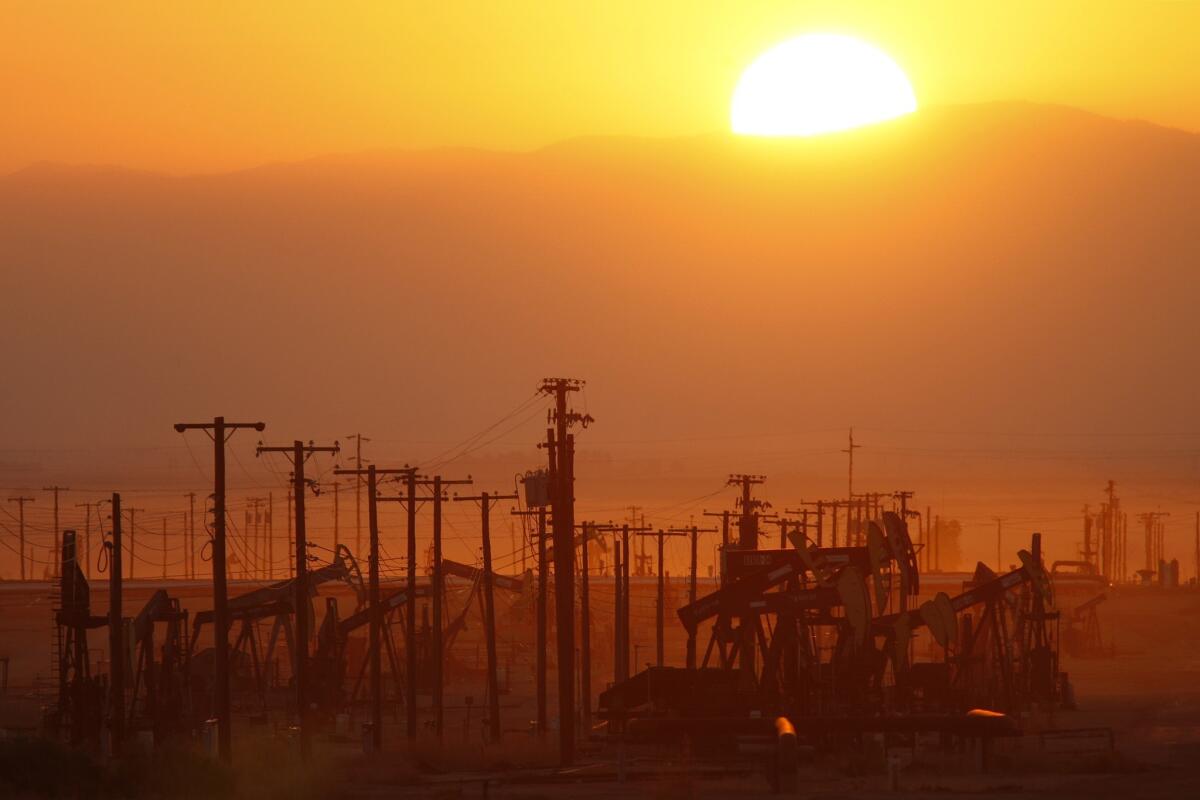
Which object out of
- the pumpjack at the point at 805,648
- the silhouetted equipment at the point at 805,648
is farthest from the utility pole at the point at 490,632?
the silhouetted equipment at the point at 805,648

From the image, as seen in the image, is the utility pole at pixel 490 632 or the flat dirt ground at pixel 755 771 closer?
the flat dirt ground at pixel 755 771

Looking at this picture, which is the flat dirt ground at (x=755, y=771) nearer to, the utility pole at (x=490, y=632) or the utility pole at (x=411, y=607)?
the utility pole at (x=490, y=632)

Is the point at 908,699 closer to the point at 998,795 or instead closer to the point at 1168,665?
the point at 998,795

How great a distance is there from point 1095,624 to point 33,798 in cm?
6797

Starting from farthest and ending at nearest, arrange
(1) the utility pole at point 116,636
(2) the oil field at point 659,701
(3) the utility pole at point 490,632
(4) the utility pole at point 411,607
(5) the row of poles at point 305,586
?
1. (4) the utility pole at point 411,607
2. (3) the utility pole at point 490,632
3. (1) the utility pole at point 116,636
4. (5) the row of poles at point 305,586
5. (2) the oil field at point 659,701

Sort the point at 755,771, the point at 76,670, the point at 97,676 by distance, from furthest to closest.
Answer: the point at 97,676 → the point at 76,670 → the point at 755,771

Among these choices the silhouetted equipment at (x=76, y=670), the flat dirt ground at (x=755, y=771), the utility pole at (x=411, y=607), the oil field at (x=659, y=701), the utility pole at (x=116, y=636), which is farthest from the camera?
the utility pole at (x=411, y=607)

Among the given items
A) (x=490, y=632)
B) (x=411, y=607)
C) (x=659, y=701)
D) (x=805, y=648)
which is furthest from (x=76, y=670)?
(x=805, y=648)

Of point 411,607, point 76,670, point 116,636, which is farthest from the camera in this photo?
point 411,607

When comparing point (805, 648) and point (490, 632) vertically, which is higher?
point (805, 648)

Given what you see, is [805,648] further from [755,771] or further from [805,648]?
[755,771]

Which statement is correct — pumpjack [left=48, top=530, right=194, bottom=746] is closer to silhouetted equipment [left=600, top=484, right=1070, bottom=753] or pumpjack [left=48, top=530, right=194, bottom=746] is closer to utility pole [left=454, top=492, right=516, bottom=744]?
utility pole [left=454, top=492, right=516, bottom=744]

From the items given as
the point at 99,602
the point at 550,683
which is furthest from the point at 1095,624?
the point at 99,602

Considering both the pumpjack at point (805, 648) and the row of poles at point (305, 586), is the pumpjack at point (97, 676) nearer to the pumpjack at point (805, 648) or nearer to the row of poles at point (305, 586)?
the row of poles at point (305, 586)
